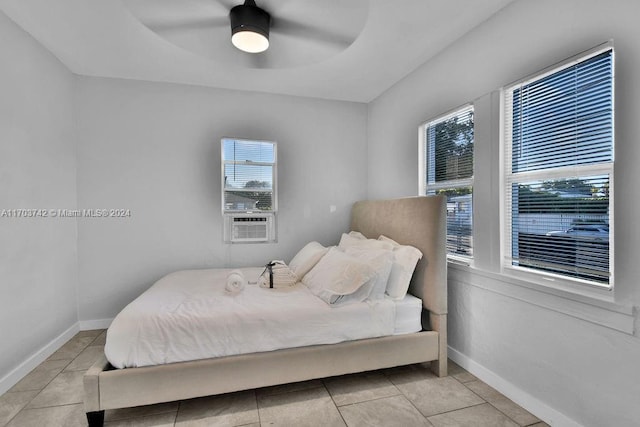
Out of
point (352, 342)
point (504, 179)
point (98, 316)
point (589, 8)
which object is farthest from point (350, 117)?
point (98, 316)

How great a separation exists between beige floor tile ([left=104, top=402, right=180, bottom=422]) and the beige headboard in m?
1.95

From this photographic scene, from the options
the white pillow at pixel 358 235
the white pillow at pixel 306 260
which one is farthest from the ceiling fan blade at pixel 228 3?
the white pillow at pixel 358 235

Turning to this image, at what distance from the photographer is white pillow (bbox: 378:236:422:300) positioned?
A: 238 centimetres

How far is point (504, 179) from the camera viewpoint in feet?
7.05

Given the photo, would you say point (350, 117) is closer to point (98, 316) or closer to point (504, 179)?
point (504, 179)

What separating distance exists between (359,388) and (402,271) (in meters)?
0.91

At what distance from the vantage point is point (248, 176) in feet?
12.0

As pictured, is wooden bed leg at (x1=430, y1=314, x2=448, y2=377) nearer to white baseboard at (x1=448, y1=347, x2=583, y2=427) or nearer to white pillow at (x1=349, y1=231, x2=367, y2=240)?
white baseboard at (x1=448, y1=347, x2=583, y2=427)

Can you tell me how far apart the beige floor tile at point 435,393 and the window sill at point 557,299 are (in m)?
0.74

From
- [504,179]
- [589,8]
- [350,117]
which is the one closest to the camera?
[589,8]

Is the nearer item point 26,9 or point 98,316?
point 26,9

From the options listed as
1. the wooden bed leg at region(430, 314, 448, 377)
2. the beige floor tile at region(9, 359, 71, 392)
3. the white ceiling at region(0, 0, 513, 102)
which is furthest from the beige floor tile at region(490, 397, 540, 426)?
the beige floor tile at region(9, 359, 71, 392)

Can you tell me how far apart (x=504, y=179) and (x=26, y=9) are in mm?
3586

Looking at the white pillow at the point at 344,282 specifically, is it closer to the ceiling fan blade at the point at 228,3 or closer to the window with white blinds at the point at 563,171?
the window with white blinds at the point at 563,171
